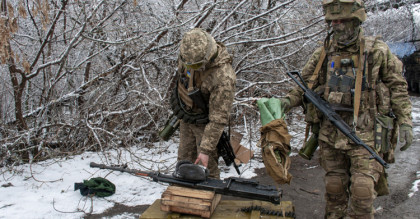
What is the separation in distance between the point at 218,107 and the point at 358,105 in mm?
1144

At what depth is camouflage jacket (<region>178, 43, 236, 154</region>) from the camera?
302cm

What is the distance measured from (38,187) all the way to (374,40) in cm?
401

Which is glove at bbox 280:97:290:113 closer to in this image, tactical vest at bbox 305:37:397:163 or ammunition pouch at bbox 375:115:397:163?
tactical vest at bbox 305:37:397:163

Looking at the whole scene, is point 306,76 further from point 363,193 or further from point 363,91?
point 363,193

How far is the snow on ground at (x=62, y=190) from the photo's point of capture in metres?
3.76

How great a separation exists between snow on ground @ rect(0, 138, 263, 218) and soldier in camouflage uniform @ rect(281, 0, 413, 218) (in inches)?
81.0

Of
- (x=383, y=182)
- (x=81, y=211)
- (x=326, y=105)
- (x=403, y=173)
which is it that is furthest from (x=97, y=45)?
(x=403, y=173)

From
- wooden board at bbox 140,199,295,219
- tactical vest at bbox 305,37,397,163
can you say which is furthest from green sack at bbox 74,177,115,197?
tactical vest at bbox 305,37,397,163

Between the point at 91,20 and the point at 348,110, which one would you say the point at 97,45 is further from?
the point at 348,110

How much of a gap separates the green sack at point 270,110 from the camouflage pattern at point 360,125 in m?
0.38

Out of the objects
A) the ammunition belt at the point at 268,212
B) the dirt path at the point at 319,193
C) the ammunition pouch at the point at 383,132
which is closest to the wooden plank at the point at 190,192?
the ammunition belt at the point at 268,212

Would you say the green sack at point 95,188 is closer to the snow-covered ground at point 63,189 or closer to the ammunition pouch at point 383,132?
the snow-covered ground at point 63,189

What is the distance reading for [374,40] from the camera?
9.81ft

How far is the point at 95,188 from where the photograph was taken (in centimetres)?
407
